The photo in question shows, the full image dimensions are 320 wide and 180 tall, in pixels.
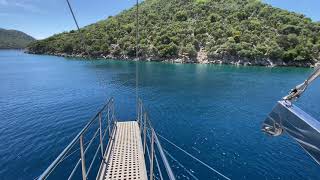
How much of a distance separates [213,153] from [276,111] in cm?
1482

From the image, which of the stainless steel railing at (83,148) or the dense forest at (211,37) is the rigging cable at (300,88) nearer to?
the stainless steel railing at (83,148)

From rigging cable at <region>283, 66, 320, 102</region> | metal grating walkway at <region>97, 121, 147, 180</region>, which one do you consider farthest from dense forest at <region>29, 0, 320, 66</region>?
rigging cable at <region>283, 66, 320, 102</region>

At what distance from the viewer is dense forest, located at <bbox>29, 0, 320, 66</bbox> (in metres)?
106

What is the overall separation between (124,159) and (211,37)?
123 meters

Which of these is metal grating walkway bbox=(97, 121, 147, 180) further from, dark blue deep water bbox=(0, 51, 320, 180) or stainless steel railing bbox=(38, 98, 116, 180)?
dark blue deep water bbox=(0, 51, 320, 180)

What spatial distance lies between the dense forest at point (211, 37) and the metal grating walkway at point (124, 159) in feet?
273

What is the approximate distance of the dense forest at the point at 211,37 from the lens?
106125mm

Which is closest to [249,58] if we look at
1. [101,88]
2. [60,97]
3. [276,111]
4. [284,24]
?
[284,24]

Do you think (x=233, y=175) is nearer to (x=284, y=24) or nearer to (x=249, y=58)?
(x=249, y=58)

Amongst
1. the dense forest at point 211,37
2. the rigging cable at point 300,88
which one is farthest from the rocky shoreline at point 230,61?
the rigging cable at point 300,88

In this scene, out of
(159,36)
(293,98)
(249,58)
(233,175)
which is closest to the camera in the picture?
(293,98)

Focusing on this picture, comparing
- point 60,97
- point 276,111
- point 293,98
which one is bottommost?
point 60,97

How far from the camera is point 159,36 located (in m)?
130

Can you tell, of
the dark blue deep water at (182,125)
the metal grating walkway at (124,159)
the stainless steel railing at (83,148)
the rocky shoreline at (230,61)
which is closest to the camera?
the stainless steel railing at (83,148)
